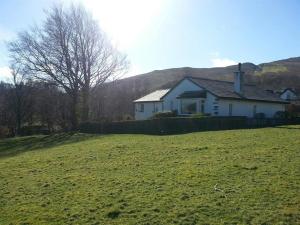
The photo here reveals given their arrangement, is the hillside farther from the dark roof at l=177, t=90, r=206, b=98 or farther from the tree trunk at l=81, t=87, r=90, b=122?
the dark roof at l=177, t=90, r=206, b=98

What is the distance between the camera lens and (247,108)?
155 feet

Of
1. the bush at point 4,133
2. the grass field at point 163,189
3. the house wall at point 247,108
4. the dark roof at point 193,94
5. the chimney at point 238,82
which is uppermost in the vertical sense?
the chimney at point 238,82

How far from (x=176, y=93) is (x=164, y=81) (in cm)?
11759

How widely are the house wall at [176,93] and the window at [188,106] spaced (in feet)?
→ 2.95

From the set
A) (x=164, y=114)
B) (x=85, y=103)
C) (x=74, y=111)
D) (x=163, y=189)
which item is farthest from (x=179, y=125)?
(x=163, y=189)

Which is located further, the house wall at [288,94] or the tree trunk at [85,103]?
the house wall at [288,94]

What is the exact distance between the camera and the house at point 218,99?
44156mm

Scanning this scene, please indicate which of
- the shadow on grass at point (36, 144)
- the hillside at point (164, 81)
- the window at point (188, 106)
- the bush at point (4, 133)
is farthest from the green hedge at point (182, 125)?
the bush at point (4, 133)

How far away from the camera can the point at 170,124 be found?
3559 centimetres

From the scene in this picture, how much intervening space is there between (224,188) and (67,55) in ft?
133

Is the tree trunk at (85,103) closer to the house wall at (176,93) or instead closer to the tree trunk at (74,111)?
the tree trunk at (74,111)

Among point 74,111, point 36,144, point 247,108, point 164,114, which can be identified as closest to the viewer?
point 36,144

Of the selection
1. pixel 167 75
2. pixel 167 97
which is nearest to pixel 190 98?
pixel 167 97

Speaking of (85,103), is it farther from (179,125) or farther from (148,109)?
(179,125)
